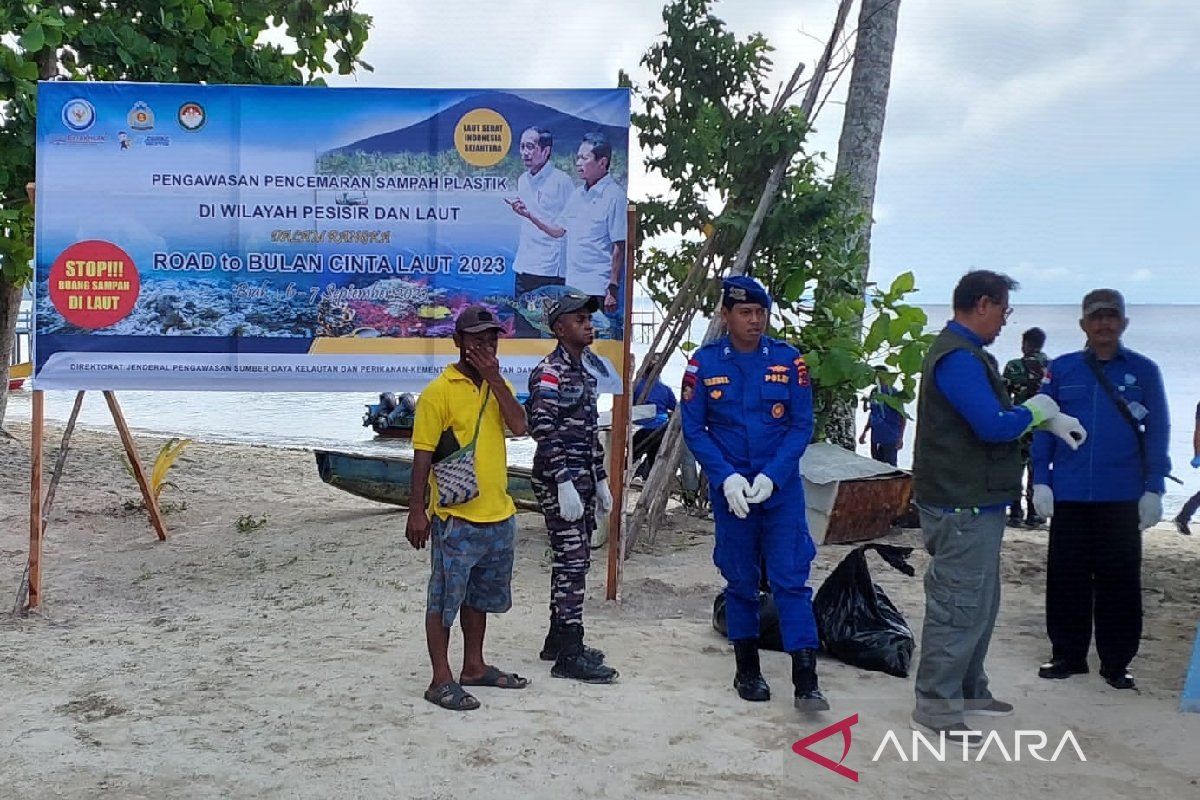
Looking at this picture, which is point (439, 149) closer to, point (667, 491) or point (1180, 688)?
point (667, 491)

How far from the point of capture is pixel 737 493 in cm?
433

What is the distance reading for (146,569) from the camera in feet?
23.5

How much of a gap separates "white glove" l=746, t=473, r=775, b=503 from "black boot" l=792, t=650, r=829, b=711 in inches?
25.1

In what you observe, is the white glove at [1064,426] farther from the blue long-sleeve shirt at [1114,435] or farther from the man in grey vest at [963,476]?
the blue long-sleeve shirt at [1114,435]

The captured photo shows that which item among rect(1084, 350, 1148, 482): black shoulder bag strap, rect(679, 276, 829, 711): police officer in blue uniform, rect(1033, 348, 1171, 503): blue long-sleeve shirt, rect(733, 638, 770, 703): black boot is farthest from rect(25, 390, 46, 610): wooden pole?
rect(1084, 350, 1148, 482): black shoulder bag strap

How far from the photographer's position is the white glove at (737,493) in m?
4.33

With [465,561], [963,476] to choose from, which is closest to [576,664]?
[465,561]

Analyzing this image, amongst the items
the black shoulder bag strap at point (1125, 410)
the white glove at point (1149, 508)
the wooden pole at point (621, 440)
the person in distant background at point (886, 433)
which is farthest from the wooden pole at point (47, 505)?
the person in distant background at point (886, 433)

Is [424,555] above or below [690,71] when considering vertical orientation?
below

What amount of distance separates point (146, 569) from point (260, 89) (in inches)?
122

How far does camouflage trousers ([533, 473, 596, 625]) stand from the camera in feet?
15.8

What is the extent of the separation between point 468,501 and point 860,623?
191cm

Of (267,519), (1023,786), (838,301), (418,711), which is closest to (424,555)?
(267,519)

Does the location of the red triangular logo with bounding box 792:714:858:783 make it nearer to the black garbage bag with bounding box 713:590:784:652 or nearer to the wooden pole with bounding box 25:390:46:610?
the black garbage bag with bounding box 713:590:784:652
